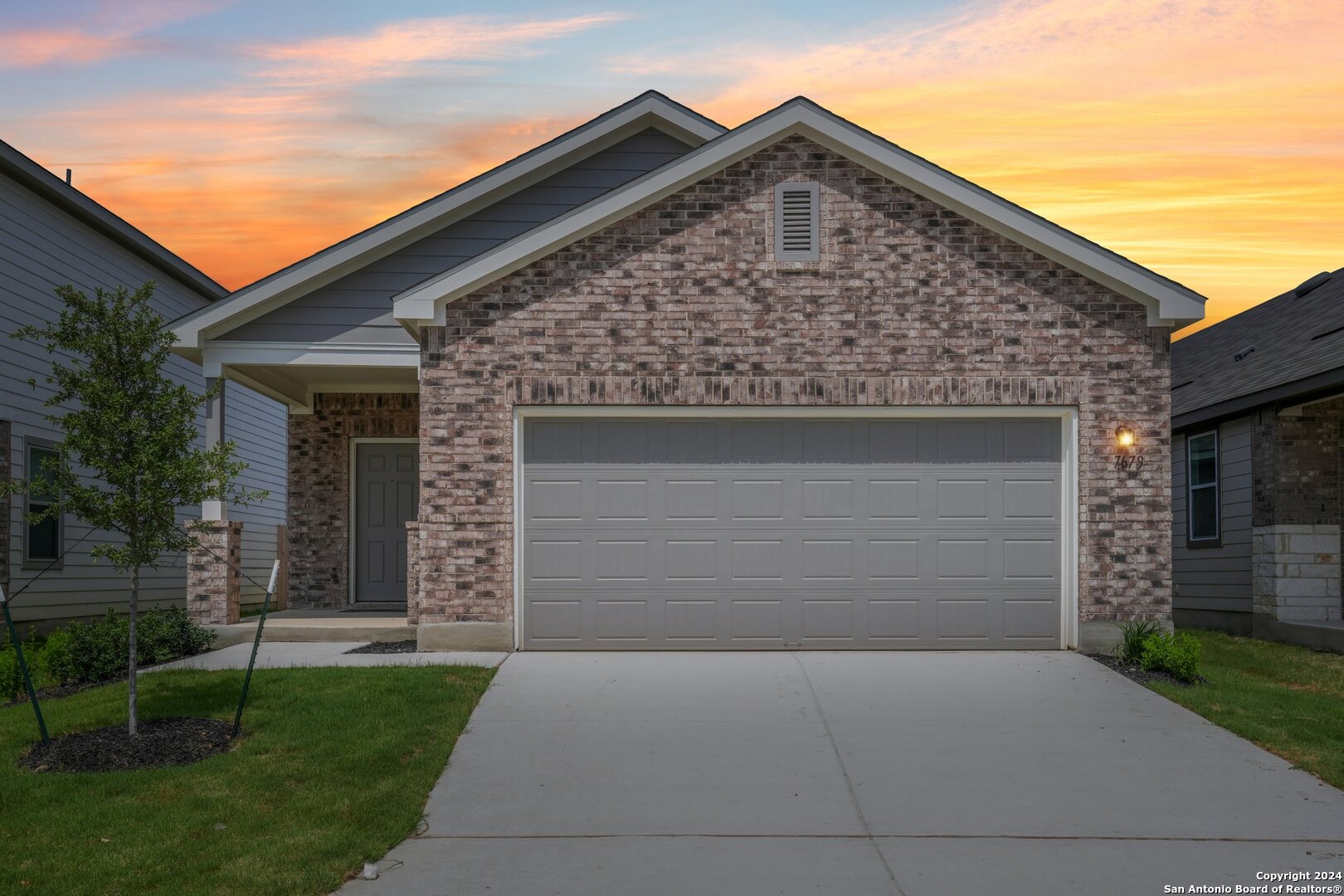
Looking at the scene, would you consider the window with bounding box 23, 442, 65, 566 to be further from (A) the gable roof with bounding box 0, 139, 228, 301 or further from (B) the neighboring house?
(A) the gable roof with bounding box 0, 139, 228, 301

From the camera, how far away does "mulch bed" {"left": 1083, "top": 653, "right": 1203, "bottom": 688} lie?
1224cm

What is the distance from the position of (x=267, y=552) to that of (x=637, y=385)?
14645 mm

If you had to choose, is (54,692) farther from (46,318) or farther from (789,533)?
(46,318)

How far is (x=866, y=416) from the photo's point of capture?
13.5 meters

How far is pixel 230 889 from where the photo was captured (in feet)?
22.5

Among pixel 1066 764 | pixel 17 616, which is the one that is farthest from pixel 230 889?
pixel 17 616

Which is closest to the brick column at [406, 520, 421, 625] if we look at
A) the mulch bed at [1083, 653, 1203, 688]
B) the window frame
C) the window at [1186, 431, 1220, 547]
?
the window frame

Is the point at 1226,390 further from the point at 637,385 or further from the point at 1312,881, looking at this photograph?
the point at 1312,881

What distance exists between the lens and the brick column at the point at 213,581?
577 inches

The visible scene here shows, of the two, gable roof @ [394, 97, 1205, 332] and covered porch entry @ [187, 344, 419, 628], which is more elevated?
gable roof @ [394, 97, 1205, 332]

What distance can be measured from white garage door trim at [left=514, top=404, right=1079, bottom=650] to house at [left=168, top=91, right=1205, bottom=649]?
0.03m

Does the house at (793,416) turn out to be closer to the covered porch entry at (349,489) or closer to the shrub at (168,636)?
the shrub at (168,636)

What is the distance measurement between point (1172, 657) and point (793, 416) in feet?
14.7

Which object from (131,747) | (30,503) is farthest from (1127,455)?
(30,503)
